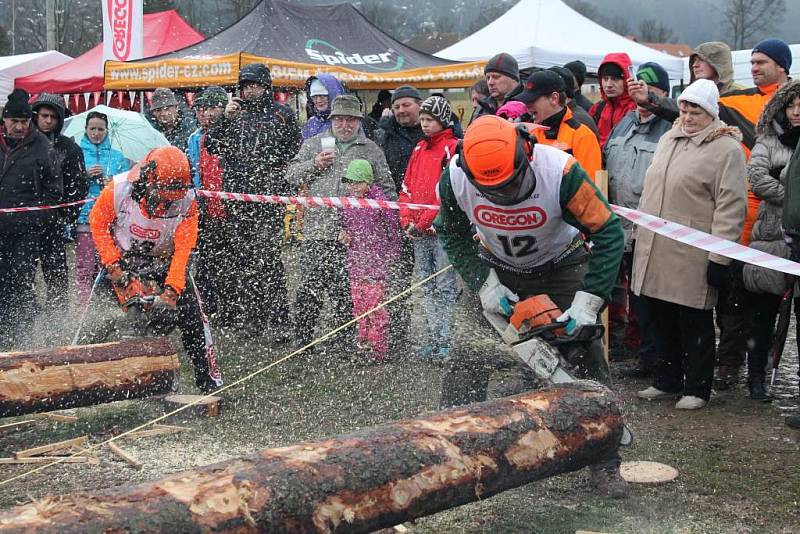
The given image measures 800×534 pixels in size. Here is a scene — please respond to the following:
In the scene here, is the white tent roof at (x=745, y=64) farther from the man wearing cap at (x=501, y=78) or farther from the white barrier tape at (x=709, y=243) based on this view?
the white barrier tape at (x=709, y=243)

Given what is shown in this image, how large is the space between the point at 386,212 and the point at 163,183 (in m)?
1.81

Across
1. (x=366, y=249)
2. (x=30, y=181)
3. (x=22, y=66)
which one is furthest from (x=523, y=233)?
(x=22, y=66)

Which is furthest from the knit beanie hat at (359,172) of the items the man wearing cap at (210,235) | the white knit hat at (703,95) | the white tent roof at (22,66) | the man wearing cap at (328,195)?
the white tent roof at (22,66)

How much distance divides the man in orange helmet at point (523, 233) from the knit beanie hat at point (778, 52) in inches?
97.8

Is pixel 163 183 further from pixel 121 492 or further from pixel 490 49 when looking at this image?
pixel 490 49

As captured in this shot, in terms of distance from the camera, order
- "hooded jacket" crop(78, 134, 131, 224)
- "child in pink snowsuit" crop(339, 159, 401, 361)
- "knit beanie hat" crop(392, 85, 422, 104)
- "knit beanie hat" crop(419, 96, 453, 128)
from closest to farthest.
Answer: "knit beanie hat" crop(419, 96, 453, 128), "child in pink snowsuit" crop(339, 159, 401, 361), "knit beanie hat" crop(392, 85, 422, 104), "hooded jacket" crop(78, 134, 131, 224)

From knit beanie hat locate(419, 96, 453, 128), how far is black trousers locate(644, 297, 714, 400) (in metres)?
1.95

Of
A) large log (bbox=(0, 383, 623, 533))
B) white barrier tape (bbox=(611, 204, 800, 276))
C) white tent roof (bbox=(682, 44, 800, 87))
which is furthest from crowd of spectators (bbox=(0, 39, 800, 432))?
white tent roof (bbox=(682, 44, 800, 87))

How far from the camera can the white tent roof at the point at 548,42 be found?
13227 millimetres

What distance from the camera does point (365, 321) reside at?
654 centimetres

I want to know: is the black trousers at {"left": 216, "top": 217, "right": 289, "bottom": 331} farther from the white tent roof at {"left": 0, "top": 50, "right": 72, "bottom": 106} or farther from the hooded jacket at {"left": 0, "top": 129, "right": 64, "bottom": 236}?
the white tent roof at {"left": 0, "top": 50, "right": 72, "bottom": 106}

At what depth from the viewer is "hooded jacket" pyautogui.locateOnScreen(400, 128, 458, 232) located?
638 centimetres

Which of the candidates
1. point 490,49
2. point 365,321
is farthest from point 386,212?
point 490,49

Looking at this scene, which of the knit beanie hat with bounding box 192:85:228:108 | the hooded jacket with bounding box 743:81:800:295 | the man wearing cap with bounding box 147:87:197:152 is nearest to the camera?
the hooded jacket with bounding box 743:81:800:295
